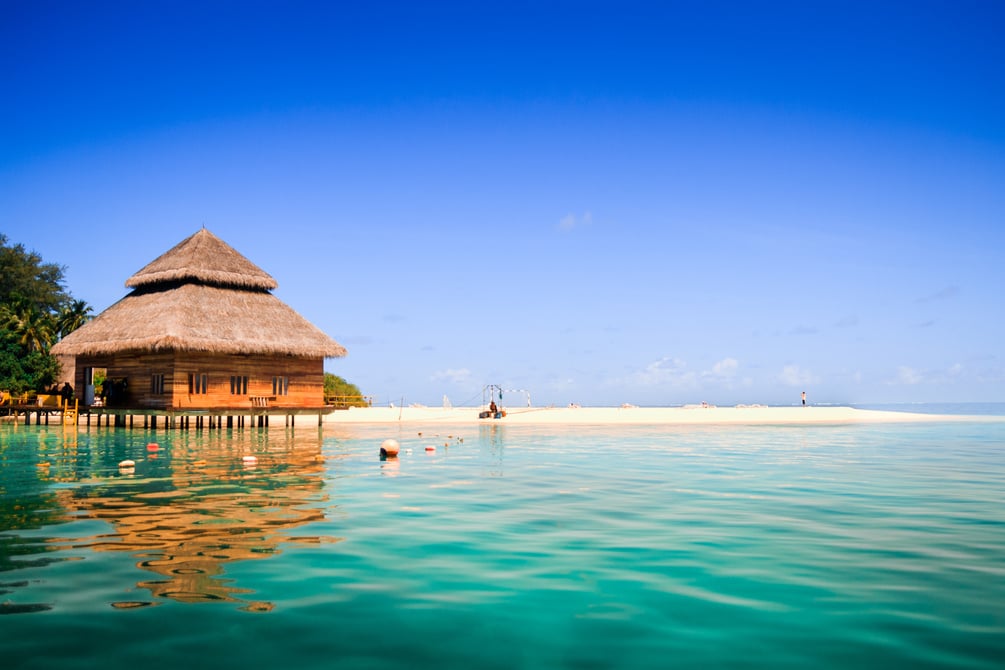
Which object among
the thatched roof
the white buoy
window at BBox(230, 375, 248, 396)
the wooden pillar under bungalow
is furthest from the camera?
window at BBox(230, 375, 248, 396)

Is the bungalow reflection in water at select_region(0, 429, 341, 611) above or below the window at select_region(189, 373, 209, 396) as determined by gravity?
below

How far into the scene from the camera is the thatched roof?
3618 cm

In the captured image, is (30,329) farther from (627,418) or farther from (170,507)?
(170,507)

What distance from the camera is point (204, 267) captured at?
40500 mm

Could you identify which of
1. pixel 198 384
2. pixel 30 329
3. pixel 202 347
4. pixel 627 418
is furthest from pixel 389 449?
pixel 30 329

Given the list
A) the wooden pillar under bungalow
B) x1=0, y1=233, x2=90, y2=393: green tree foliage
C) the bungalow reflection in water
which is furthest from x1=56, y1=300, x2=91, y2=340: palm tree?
the bungalow reflection in water

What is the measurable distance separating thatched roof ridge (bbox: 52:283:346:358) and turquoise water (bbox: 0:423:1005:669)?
19.1m

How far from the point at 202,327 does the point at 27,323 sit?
24087 millimetres

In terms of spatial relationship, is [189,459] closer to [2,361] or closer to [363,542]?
[363,542]

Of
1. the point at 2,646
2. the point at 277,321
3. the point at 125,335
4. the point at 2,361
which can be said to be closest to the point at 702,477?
the point at 2,646

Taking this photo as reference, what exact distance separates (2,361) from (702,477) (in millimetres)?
47032

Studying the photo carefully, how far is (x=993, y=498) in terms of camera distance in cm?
1405

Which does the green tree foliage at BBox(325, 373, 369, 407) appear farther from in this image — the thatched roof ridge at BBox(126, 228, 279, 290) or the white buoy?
the white buoy

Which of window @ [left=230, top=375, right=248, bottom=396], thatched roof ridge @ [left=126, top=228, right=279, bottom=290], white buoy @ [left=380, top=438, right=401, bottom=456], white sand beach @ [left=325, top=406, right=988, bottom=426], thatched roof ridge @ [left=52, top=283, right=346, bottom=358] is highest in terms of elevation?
thatched roof ridge @ [left=126, top=228, right=279, bottom=290]
